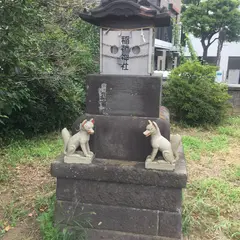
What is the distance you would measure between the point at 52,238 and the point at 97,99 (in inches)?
56.7

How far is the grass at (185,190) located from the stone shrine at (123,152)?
319mm

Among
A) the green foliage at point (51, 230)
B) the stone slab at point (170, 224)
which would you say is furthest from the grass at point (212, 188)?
the green foliage at point (51, 230)

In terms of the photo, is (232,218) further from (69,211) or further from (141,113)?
(69,211)

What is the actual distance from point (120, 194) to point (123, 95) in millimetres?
988

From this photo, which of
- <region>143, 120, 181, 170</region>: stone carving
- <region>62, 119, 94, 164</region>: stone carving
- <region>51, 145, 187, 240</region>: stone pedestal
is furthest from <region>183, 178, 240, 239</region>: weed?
<region>62, 119, 94, 164</region>: stone carving

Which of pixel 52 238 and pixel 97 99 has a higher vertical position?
pixel 97 99

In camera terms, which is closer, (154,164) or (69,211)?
(154,164)

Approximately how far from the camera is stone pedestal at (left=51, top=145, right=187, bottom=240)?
8.40ft

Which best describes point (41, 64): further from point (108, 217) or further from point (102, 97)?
point (108, 217)

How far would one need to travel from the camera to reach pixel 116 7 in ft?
8.36

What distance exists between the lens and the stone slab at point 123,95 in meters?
2.71

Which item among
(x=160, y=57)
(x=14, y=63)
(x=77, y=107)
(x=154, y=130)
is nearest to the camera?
(x=154, y=130)

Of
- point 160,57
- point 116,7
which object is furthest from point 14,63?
point 160,57

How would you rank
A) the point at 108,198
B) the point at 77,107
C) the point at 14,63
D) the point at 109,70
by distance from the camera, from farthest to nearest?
1. the point at 77,107
2. the point at 14,63
3. the point at 109,70
4. the point at 108,198
